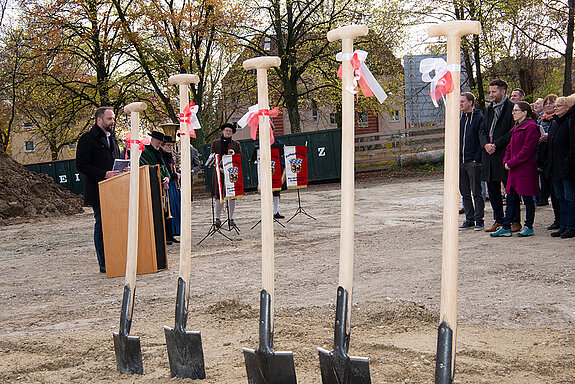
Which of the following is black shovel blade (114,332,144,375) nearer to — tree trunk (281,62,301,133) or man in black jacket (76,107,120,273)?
man in black jacket (76,107,120,273)

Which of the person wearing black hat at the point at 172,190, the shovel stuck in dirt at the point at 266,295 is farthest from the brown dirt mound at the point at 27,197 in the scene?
the shovel stuck in dirt at the point at 266,295

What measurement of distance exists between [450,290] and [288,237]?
7.45m

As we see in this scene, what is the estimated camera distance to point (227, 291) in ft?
20.5

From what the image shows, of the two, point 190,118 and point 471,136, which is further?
point 471,136

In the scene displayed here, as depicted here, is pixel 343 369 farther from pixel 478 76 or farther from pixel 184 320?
pixel 478 76

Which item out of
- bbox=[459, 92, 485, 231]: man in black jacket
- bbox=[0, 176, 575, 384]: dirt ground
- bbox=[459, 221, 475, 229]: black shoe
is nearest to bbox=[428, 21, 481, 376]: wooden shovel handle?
bbox=[0, 176, 575, 384]: dirt ground

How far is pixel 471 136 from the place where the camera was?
29.5 ft

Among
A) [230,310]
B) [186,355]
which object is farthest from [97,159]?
[186,355]

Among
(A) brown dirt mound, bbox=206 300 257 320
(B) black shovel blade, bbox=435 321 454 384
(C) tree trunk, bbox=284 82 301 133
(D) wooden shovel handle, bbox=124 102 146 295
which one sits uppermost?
(C) tree trunk, bbox=284 82 301 133

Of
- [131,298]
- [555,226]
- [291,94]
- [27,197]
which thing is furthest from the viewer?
[291,94]

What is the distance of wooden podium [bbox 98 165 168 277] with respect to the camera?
289 inches

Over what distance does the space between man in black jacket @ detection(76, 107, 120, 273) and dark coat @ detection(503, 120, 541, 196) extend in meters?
5.39

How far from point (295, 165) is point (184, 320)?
827cm

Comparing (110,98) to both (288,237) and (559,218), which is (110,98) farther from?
(559,218)
